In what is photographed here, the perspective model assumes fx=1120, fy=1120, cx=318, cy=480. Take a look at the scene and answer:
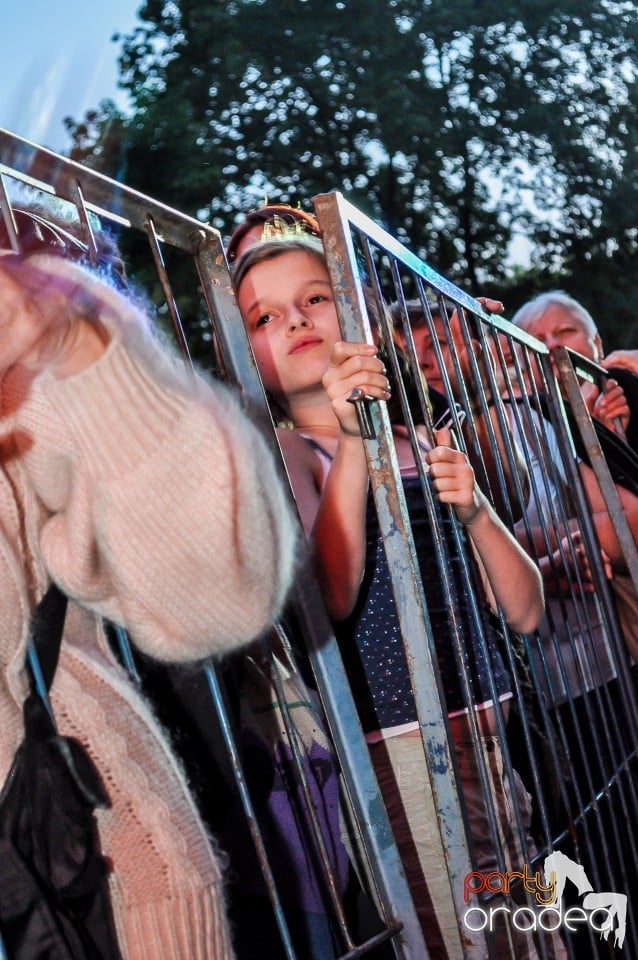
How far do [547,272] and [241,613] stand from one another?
18.9 metres

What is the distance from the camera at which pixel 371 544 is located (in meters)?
2.13

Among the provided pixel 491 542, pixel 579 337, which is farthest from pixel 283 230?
pixel 579 337

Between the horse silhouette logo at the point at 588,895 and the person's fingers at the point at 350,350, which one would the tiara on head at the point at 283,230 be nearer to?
the person's fingers at the point at 350,350

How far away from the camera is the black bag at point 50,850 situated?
117 cm

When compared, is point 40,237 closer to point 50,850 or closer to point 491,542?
point 50,850

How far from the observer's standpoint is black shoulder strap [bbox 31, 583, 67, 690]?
4.12ft

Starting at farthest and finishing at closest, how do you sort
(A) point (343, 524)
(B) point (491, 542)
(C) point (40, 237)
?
(B) point (491, 542)
(A) point (343, 524)
(C) point (40, 237)

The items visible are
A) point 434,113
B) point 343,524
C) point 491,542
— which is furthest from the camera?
point 434,113

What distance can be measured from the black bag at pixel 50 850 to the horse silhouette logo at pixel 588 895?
3.56 ft

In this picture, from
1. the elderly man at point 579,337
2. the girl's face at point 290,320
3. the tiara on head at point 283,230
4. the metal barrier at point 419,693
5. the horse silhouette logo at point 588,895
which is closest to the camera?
the metal barrier at point 419,693

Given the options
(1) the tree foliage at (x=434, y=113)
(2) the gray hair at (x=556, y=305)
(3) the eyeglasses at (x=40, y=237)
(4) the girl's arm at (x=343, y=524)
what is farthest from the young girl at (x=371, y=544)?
(1) the tree foliage at (x=434, y=113)

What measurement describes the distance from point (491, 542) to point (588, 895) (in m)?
0.72

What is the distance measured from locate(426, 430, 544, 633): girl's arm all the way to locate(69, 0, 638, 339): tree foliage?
1569cm

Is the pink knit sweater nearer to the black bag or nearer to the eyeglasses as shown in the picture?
the black bag
